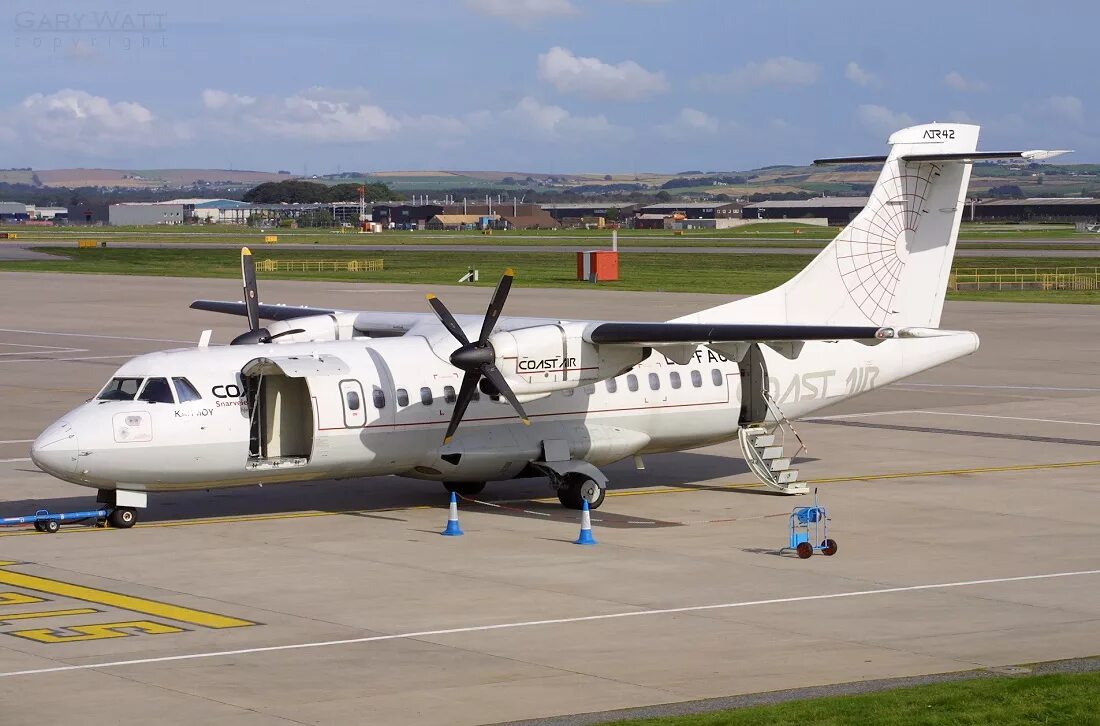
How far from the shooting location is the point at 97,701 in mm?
14430

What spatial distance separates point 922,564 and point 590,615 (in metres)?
5.53

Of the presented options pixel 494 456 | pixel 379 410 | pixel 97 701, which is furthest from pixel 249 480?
pixel 97 701

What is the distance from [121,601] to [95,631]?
151 centimetres

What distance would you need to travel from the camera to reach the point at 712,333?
23.7m

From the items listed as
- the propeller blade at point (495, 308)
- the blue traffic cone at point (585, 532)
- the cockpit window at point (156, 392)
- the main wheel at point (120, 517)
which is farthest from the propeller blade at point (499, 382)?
the main wheel at point (120, 517)

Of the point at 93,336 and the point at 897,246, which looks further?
the point at 93,336

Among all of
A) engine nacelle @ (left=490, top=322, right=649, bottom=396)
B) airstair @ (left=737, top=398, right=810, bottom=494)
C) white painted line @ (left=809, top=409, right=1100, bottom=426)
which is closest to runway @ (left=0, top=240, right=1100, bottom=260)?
white painted line @ (left=809, top=409, right=1100, bottom=426)

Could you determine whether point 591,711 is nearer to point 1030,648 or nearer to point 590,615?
point 590,615

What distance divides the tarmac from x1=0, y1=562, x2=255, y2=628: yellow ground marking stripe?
5cm

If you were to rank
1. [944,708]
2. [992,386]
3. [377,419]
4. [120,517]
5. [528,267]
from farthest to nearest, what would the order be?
1. [528,267]
2. [992,386]
3. [377,419]
4. [120,517]
5. [944,708]

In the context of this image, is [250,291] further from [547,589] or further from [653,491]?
[547,589]

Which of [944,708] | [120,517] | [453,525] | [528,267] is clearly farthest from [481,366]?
[528,267]

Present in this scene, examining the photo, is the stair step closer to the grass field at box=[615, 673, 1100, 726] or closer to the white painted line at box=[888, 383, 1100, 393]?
the grass field at box=[615, 673, 1100, 726]

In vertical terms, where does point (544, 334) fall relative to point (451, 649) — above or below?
above
